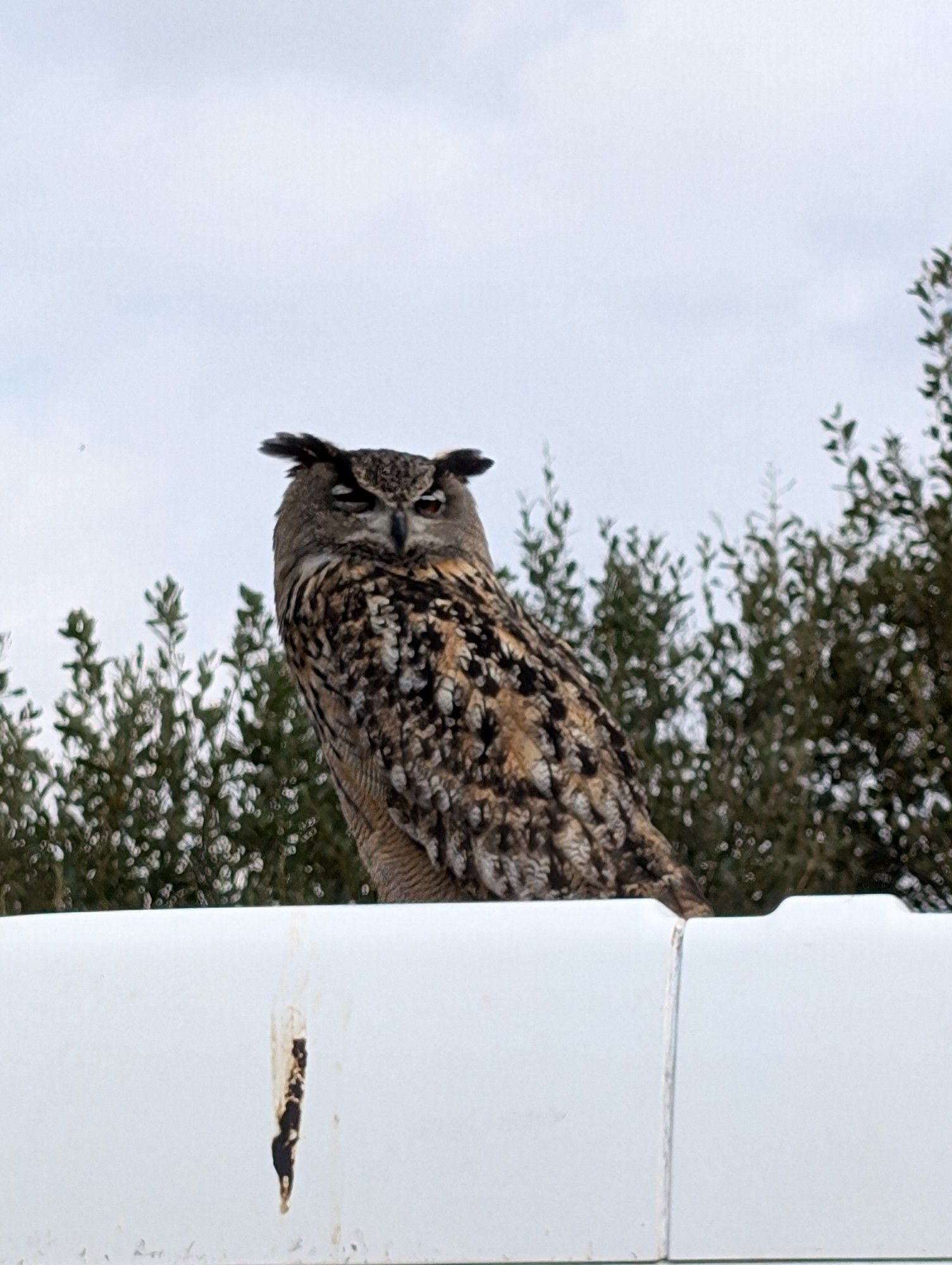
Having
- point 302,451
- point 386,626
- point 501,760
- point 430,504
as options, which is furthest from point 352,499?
point 501,760

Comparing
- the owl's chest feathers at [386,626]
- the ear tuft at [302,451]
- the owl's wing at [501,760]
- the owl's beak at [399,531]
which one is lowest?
the owl's wing at [501,760]

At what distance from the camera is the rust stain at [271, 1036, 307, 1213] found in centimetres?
196

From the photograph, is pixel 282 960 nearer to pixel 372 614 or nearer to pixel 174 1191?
pixel 174 1191

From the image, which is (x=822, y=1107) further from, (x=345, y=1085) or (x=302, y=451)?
(x=302, y=451)

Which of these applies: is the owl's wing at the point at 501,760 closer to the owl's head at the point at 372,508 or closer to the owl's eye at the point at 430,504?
the owl's head at the point at 372,508

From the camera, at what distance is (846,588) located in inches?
297

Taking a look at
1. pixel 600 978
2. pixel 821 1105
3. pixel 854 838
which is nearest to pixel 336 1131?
pixel 600 978

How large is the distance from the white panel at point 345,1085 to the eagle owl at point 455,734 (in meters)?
2.83

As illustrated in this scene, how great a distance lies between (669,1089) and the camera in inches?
74.0

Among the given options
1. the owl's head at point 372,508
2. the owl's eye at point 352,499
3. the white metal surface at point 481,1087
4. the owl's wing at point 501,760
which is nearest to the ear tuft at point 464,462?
the owl's head at point 372,508

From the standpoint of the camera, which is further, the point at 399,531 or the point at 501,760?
the point at 399,531

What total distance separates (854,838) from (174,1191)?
545 cm

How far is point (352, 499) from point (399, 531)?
0.32 metres

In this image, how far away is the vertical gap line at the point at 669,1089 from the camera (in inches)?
72.7
